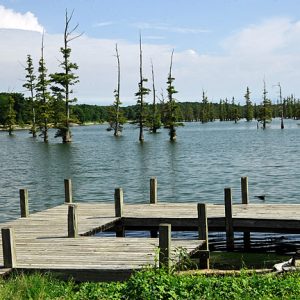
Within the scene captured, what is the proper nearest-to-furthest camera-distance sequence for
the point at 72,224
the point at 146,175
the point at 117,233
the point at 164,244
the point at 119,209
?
the point at 164,244 < the point at 72,224 < the point at 117,233 < the point at 119,209 < the point at 146,175

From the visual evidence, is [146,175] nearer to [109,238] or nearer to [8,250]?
[109,238]

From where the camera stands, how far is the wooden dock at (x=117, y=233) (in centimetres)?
1186

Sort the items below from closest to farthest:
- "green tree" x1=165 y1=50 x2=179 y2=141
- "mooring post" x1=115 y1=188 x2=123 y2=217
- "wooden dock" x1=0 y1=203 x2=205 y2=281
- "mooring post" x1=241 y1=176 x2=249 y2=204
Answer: "wooden dock" x1=0 y1=203 x2=205 y2=281
"mooring post" x1=115 y1=188 x2=123 y2=217
"mooring post" x1=241 y1=176 x2=249 y2=204
"green tree" x1=165 y1=50 x2=179 y2=141

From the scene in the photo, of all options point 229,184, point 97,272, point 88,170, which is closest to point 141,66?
point 88,170

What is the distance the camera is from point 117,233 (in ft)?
58.4

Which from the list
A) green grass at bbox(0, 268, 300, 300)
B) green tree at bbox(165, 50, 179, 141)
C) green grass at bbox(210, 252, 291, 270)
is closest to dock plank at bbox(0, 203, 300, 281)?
green grass at bbox(210, 252, 291, 270)

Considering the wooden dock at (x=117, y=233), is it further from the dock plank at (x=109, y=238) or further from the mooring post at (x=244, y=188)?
the mooring post at (x=244, y=188)

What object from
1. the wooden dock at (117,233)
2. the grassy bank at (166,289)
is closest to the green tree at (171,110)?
the wooden dock at (117,233)

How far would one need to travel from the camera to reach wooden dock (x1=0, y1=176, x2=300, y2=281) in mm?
11859

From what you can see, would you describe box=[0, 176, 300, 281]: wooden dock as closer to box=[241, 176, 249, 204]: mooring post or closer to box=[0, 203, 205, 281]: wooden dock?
box=[0, 203, 205, 281]: wooden dock

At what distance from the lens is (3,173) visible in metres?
44.4

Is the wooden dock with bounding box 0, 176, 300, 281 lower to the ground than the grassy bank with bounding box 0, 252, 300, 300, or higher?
lower

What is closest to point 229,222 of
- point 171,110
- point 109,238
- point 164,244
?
point 109,238

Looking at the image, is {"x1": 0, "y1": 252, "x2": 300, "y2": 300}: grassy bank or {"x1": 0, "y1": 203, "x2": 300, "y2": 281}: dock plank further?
{"x1": 0, "y1": 203, "x2": 300, "y2": 281}: dock plank
